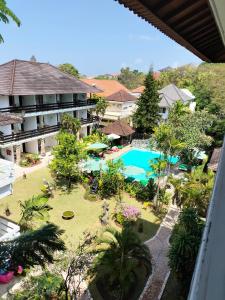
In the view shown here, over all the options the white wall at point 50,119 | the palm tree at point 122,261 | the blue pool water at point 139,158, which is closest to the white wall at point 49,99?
the white wall at point 50,119

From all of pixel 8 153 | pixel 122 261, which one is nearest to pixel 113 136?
pixel 8 153

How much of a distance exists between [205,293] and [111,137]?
32114mm

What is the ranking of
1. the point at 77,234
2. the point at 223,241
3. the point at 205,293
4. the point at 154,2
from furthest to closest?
1. the point at 77,234
2. the point at 154,2
3. the point at 223,241
4. the point at 205,293

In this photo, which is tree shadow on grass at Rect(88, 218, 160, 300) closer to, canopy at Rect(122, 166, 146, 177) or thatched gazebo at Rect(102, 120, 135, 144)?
canopy at Rect(122, 166, 146, 177)

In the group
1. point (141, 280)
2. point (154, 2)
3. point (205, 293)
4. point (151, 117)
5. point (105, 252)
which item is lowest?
point (141, 280)

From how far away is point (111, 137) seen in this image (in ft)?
110

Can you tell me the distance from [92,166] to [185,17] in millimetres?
19816

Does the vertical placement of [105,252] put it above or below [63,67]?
below

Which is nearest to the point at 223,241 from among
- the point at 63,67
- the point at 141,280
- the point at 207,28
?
the point at 207,28

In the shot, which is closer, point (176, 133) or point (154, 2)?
point (154, 2)

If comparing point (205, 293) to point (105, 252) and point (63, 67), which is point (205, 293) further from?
point (63, 67)

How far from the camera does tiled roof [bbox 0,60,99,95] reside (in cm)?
2755

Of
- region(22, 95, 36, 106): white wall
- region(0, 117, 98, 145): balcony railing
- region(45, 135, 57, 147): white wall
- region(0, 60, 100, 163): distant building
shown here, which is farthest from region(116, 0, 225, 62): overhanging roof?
region(45, 135, 57, 147): white wall

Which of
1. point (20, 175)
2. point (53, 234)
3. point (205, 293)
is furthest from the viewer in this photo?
point (20, 175)
